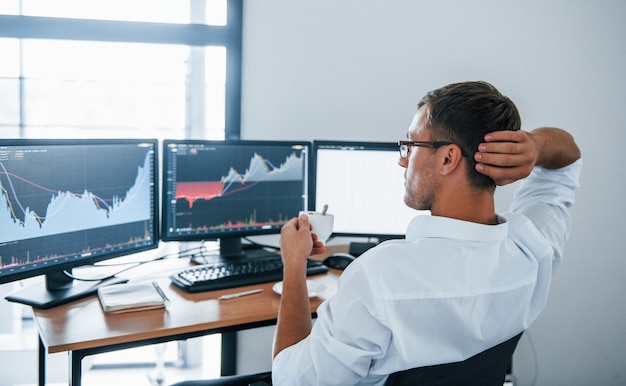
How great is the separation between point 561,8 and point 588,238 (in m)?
1.09

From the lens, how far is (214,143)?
83.2 inches

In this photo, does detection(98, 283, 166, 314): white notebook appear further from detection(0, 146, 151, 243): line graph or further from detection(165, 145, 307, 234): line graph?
detection(165, 145, 307, 234): line graph

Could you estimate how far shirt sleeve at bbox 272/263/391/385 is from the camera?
41.6 inches

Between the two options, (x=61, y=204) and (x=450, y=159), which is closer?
(x=450, y=159)

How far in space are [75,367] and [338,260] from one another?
1082 millimetres

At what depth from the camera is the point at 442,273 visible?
1078 mm

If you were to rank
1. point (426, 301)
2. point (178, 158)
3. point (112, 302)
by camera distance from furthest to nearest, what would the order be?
point (178, 158)
point (112, 302)
point (426, 301)

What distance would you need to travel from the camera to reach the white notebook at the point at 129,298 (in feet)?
5.43

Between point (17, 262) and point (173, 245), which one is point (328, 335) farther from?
point (173, 245)

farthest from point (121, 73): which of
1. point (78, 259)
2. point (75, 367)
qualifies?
point (75, 367)

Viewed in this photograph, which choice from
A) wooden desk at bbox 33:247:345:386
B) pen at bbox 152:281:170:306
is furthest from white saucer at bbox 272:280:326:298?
pen at bbox 152:281:170:306

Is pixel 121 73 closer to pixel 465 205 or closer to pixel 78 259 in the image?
pixel 78 259

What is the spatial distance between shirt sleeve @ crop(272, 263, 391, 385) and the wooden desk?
0.53m

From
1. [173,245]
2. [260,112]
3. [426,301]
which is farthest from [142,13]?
[426,301]
